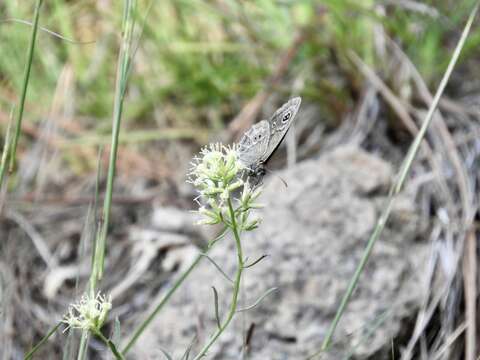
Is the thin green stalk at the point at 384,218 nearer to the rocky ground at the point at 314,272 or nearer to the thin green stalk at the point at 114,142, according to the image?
the rocky ground at the point at 314,272

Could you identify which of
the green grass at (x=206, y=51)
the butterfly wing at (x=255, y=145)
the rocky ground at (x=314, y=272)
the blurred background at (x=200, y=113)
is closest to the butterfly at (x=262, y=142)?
the butterfly wing at (x=255, y=145)

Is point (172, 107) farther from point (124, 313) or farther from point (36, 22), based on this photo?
point (36, 22)

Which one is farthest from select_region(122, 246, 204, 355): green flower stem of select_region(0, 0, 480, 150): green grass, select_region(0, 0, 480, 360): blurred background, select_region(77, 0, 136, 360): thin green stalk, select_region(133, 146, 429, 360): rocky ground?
select_region(0, 0, 480, 150): green grass

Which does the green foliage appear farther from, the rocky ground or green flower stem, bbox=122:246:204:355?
green flower stem, bbox=122:246:204:355

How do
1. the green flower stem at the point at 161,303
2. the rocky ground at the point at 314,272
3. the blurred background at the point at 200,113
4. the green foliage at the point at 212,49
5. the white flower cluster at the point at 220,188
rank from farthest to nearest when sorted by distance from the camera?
the green foliage at the point at 212,49 → the blurred background at the point at 200,113 → the rocky ground at the point at 314,272 → the green flower stem at the point at 161,303 → the white flower cluster at the point at 220,188

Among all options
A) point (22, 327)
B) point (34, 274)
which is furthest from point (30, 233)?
point (22, 327)

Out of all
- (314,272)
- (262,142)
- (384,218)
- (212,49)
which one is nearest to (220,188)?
(262,142)
